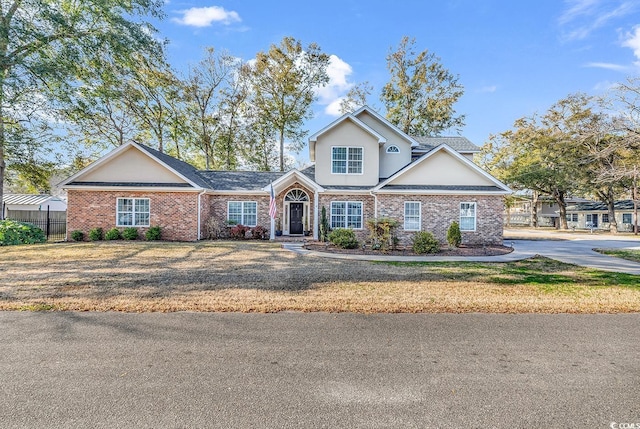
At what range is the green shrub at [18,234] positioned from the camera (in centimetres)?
1606

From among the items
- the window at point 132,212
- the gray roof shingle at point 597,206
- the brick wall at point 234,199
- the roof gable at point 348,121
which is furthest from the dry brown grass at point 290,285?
the gray roof shingle at point 597,206

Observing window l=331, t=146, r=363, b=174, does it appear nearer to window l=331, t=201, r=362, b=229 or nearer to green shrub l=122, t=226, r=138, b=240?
window l=331, t=201, r=362, b=229

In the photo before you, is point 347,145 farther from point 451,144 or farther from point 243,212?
point 451,144

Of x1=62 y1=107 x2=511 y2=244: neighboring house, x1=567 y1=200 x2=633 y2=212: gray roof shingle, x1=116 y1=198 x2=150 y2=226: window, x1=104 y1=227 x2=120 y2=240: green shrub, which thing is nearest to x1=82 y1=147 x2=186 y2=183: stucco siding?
x1=62 y1=107 x2=511 y2=244: neighboring house

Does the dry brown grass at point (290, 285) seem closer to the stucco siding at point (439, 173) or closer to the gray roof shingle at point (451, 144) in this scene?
the stucco siding at point (439, 173)

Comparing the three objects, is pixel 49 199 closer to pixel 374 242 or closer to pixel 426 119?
pixel 374 242

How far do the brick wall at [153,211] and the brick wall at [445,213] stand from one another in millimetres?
10245

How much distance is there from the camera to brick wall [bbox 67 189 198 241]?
18047 millimetres

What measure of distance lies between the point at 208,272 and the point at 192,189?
935 cm

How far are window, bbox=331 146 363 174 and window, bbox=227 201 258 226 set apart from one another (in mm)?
5323

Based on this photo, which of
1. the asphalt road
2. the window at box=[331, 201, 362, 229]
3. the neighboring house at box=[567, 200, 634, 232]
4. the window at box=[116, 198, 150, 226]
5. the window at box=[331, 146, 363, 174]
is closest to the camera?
the asphalt road

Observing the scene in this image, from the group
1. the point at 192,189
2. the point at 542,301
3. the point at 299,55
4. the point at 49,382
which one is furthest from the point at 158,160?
the point at 299,55

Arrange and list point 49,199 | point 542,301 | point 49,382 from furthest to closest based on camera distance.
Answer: point 49,199, point 542,301, point 49,382

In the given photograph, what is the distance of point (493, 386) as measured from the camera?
362cm
